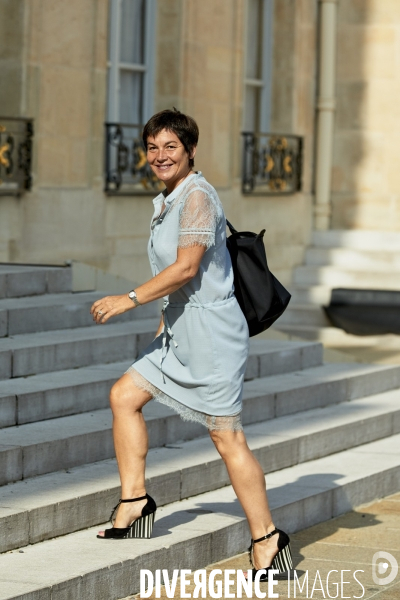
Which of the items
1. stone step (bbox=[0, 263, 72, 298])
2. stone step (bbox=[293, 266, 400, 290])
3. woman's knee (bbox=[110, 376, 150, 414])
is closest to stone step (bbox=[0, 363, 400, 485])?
woman's knee (bbox=[110, 376, 150, 414])

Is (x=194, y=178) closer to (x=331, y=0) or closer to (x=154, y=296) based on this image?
(x=154, y=296)

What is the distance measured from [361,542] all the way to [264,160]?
854 centimetres

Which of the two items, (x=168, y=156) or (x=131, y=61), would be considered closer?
(x=168, y=156)

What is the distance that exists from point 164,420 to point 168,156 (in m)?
2.25

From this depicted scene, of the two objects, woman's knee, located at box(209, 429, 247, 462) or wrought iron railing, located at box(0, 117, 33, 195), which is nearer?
woman's knee, located at box(209, 429, 247, 462)

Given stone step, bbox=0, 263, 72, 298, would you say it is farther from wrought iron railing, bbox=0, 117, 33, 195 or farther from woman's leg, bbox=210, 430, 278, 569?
woman's leg, bbox=210, 430, 278, 569

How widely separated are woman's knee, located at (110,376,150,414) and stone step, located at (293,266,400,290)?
30.1 feet

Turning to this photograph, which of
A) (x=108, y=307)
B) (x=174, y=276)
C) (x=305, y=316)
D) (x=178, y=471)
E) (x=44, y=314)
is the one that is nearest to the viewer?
(x=108, y=307)

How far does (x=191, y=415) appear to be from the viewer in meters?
5.16

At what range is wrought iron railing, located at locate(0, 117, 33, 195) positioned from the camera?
34.8 feet

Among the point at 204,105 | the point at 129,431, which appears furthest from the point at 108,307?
the point at 204,105

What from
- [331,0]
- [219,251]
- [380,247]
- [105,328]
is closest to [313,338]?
[380,247]

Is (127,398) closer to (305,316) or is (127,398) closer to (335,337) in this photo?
(335,337)

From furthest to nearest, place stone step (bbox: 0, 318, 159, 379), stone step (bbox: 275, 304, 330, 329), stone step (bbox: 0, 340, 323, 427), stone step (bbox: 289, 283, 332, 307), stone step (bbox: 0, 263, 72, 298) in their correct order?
stone step (bbox: 289, 283, 332, 307) → stone step (bbox: 275, 304, 330, 329) → stone step (bbox: 0, 263, 72, 298) → stone step (bbox: 0, 318, 159, 379) → stone step (bbox: 0, 340, 323, 427)
